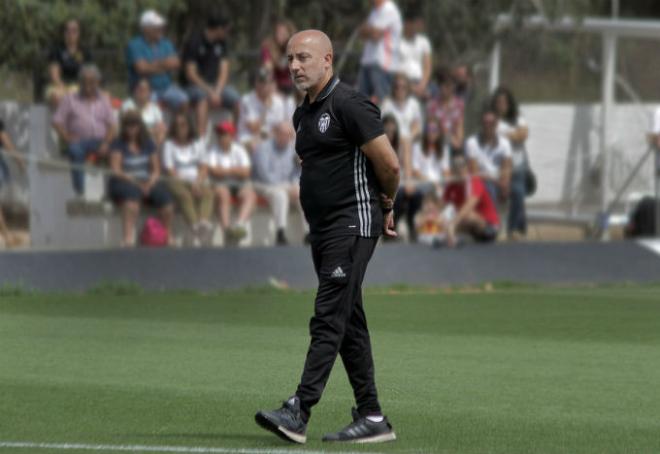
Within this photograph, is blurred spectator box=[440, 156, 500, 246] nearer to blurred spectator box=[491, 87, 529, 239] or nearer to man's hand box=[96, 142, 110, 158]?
blurred spectator box=[491, 87, 529, 239]

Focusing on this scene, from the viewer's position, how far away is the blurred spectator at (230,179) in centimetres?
1764

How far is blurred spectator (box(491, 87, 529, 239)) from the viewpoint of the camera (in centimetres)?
1966

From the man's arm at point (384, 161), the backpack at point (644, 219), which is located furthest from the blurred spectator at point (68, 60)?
the man's arm at point (384, 161)

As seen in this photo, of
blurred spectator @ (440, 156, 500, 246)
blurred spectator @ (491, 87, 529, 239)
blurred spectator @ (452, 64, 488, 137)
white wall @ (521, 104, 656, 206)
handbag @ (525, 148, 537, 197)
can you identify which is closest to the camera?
blurred spectator @ (440, 156, 500, 246)

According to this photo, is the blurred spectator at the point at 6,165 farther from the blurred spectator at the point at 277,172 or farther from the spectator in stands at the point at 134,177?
the blurred spectator at the point at 277,172

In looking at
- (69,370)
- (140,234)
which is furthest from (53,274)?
(69,370)

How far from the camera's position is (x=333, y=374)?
1016cm

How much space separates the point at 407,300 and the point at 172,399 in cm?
666

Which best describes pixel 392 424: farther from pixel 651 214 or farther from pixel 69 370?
pixel 651 214

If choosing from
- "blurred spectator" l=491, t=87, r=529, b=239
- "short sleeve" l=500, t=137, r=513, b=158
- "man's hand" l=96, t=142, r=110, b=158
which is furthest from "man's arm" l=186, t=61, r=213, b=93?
"blurred spectator" l=491, t=87, r=529, b=239

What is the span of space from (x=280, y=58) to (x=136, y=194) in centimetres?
287

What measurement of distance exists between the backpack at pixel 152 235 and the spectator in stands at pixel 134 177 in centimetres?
10

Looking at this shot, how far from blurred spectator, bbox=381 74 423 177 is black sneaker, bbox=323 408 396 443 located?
1132cm

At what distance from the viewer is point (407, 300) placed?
1547 cm
